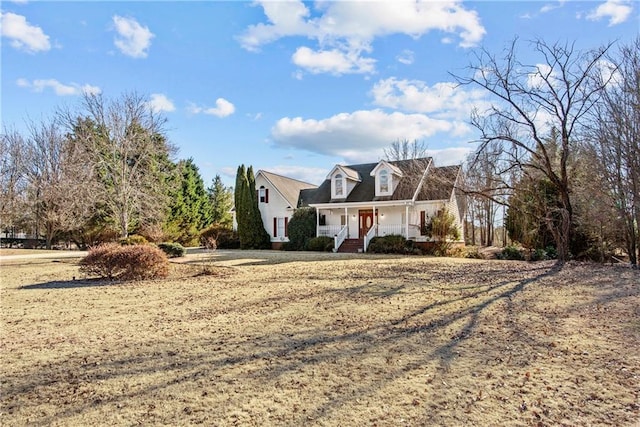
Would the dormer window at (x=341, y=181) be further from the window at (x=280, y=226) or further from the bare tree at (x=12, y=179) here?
the bare tree at (x=12, y=179)

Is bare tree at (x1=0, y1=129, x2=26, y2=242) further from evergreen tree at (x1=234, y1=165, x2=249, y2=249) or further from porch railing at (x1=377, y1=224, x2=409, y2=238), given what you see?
porch railing at (x1=377, y1=224, x2=409, y2=238)

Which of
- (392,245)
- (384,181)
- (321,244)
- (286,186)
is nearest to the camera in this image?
(392,245)

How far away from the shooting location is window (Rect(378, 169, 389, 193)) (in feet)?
83.7

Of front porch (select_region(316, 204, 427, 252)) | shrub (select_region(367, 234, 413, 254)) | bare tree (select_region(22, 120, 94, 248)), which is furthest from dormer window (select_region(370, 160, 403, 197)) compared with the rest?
bare tree (select_region(22, 120, 94, 248))

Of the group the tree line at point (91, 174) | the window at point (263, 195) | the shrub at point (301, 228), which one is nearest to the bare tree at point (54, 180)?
the tree line at point (91, 174)

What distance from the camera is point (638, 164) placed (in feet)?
42.9

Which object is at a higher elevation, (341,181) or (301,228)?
(341,181)

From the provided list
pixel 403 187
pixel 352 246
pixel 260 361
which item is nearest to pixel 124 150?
pixel 352 246

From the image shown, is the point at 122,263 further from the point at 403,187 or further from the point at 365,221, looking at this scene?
the point at 403,187

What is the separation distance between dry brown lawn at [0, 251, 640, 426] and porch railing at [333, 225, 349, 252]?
14736 mm

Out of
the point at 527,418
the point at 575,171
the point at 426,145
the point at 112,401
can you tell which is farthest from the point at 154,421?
the point at 426,145

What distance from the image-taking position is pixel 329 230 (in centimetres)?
2612

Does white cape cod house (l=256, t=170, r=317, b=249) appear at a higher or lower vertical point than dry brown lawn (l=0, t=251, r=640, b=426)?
higher

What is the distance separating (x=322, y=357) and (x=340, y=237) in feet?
65.8
